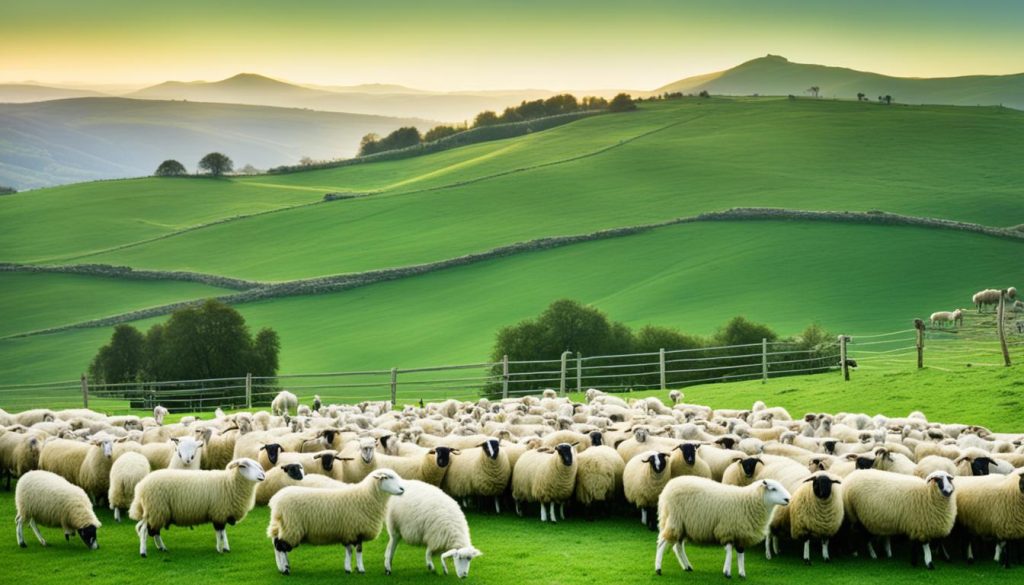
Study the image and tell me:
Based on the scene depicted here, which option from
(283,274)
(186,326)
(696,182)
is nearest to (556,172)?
(696,182)

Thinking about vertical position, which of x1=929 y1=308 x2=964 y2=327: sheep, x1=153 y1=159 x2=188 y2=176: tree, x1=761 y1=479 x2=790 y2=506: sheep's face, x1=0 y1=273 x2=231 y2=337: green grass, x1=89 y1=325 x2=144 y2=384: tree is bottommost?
x1=89 y1=325 x2=144 y2=384: tree

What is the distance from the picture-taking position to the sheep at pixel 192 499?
13.0 meters

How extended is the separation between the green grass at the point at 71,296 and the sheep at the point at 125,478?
5704cm

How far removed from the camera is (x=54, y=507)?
13273 mm

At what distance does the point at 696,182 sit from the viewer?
266 ft

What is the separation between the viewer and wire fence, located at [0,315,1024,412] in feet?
107

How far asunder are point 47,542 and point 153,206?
91064 mm

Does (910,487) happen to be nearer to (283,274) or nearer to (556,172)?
(283,274)

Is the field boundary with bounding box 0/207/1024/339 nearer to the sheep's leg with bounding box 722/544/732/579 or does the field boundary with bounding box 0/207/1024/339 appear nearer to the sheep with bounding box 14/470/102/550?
the sheep with bounding box 14/470/102/550

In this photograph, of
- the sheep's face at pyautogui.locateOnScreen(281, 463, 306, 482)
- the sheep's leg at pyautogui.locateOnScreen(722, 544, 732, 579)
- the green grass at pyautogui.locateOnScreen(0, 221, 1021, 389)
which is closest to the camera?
the sheep's leg at pyautogui.locateOnScreen(722, 544, 732, 579)

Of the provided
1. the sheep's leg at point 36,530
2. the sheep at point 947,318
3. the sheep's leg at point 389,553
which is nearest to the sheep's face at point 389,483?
the sheep's leg at point 389,553

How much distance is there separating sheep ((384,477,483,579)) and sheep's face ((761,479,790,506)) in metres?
3.32

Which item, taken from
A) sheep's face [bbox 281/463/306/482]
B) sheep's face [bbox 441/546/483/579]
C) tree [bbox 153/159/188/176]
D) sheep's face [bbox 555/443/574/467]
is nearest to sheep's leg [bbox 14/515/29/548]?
sheep's face [bbox 281/463/306/482]

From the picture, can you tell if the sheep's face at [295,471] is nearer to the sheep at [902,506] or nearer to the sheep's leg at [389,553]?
the sheep's leg at [389,553]
